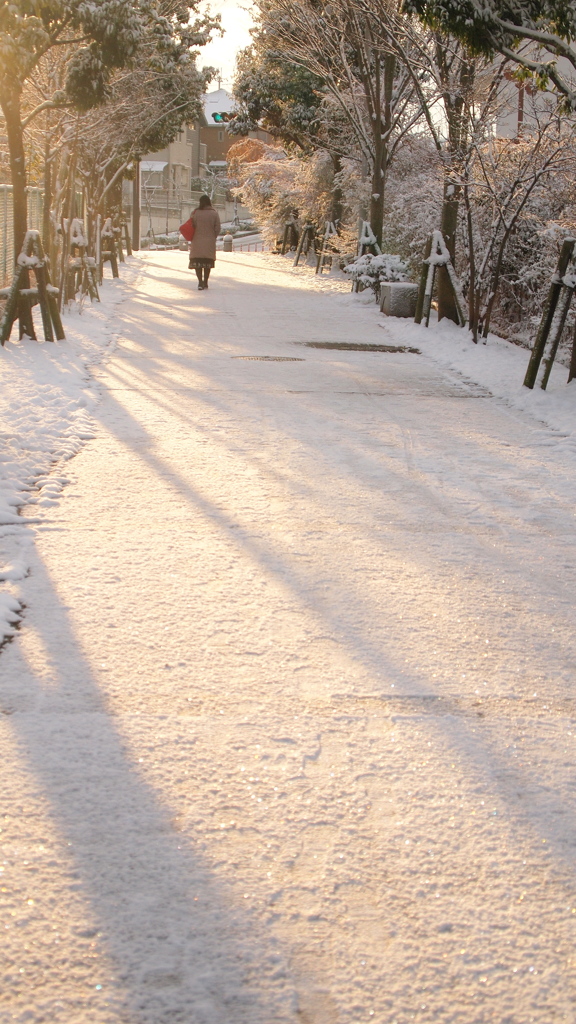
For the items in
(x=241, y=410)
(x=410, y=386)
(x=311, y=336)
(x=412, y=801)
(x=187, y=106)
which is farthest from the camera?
(x=187, y=106)

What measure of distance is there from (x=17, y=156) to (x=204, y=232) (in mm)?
8507

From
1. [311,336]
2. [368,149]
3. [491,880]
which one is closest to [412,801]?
[491,880]

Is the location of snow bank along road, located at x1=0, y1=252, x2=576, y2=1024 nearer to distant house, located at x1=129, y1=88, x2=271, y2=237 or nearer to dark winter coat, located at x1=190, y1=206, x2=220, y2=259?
dark winter coat, located at x1=190, y1=206, x2=220, y2=259

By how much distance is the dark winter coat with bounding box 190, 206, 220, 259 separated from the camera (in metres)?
18.0

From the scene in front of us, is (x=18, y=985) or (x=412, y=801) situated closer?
(x=18, y=985)

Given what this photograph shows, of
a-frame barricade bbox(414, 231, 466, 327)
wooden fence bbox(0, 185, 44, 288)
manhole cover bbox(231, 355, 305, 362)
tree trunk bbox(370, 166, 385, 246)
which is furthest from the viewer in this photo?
tree trunk bbox(370, 166, 385, 246)

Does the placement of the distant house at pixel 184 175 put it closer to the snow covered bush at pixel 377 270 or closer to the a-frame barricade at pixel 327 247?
the a-frame barricade at pixel 327 247

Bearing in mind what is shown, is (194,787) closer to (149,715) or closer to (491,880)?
(149,715)

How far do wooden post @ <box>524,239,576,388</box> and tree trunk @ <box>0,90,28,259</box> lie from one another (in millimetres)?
5039

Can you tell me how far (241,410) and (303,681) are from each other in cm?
468

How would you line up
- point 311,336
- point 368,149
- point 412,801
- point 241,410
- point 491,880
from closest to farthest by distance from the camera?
point 491,880
point 412,801
point 241,410
point 311,336
point 368,149

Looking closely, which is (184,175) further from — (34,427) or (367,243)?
(34,427)

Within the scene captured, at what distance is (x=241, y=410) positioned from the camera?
768 centimetres

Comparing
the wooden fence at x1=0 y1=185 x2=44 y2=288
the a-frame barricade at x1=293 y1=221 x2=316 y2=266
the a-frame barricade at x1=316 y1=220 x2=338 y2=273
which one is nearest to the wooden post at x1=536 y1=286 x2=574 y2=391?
the wooden fence at x1=0 y1=185 x2=44 y2=288
